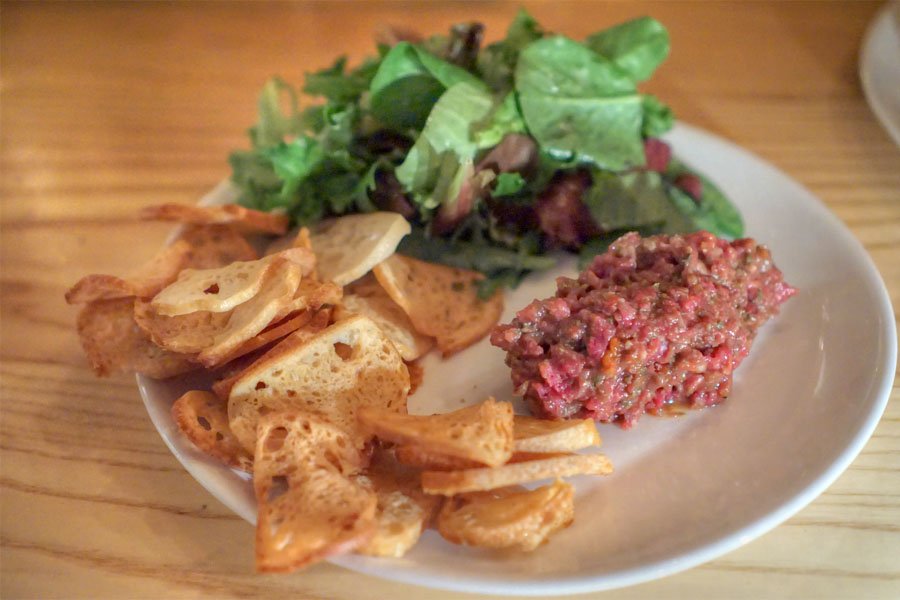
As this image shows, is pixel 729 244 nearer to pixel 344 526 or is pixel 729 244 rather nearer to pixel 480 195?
pixel 480 195

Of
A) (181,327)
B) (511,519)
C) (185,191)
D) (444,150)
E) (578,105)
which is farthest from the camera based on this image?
(185,191)

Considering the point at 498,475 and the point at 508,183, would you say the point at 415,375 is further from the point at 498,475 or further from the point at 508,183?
the point at 508,183

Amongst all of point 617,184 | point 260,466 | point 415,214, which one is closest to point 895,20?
point 617,184

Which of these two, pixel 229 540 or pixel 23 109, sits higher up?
pixel 23 109

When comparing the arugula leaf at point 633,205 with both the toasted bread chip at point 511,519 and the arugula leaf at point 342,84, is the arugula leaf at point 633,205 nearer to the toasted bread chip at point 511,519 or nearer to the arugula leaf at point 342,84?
the arugula leaf at point 342,84

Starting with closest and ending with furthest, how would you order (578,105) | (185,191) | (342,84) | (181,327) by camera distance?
(181,327), (578,105), (342,84), (185,191)

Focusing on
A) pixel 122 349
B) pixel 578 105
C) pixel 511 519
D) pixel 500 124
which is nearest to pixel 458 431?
pixel 511 519
